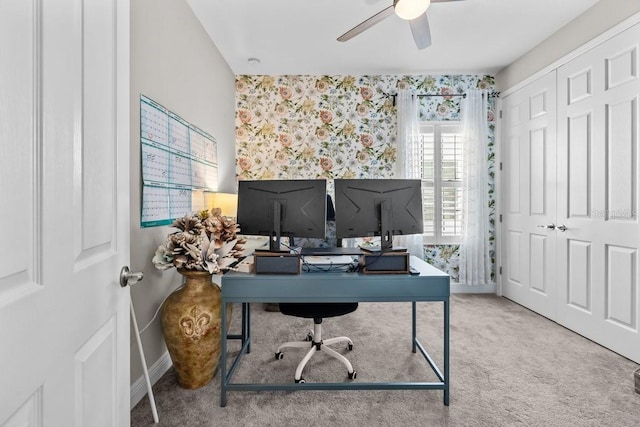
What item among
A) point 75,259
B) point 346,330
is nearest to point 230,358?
point 346,330

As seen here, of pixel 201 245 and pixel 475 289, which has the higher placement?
pixel 201 245

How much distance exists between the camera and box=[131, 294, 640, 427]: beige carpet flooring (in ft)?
5.77

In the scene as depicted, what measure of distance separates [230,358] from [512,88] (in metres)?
4.05

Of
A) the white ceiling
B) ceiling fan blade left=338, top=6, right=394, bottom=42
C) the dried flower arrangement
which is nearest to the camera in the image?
the dried flower arrangement

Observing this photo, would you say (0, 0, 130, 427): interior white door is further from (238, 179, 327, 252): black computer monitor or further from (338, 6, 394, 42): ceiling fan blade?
(338, 6, 394, 42): ceiling fan blade

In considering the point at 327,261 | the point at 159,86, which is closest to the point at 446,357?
the point at 327,261

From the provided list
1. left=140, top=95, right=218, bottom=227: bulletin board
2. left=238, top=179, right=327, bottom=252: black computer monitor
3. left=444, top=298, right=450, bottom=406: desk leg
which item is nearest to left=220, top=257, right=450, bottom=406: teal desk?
left=444, top=298, right=450, bottom=406: desk leg

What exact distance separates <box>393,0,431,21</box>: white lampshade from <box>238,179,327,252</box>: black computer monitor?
1.23 m

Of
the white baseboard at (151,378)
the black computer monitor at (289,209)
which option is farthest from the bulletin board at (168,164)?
the white baseboard at (151,378)

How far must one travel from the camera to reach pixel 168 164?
2307mm

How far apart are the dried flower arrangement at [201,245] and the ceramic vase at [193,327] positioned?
91 mm

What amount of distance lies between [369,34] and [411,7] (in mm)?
1136

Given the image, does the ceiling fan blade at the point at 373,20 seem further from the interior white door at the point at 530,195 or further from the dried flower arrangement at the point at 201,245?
the interior white door at the point at 530,195

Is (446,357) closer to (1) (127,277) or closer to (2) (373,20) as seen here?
(1) (127,277)
